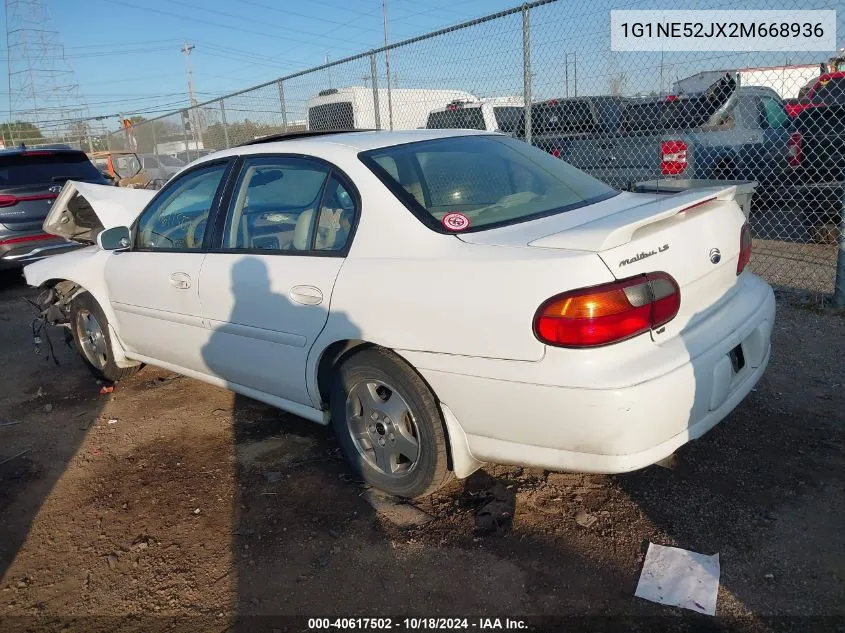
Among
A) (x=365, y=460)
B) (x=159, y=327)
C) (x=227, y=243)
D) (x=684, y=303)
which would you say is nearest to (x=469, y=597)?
(x=365, y=460)

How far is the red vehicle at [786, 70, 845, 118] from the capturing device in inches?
304

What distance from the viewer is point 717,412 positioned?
2617mm

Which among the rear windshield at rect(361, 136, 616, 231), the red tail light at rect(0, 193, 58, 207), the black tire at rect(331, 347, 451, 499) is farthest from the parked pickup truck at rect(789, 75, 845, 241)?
the red tail light at rect(0, 193, 58, 207)

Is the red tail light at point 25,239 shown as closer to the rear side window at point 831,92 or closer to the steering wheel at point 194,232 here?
the steering wheel at point 194,232

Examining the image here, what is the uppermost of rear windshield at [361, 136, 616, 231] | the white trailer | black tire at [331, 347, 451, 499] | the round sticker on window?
the white trailer

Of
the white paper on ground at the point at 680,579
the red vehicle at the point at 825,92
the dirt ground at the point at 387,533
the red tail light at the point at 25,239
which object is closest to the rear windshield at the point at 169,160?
the red tail light at the point at 25,239

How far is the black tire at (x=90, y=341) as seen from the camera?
4633 mm

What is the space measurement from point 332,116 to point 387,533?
34.4 ft

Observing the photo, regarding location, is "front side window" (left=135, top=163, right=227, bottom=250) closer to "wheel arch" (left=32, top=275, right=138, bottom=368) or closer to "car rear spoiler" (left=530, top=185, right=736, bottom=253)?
"wheel arch" (left=32, top=275, right=138, bottom=368)

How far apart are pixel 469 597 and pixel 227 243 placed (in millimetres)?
2178

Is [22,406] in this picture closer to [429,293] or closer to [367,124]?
[429,293]

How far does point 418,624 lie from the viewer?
7.63ft

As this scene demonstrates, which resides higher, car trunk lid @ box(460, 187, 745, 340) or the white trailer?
the white trailer

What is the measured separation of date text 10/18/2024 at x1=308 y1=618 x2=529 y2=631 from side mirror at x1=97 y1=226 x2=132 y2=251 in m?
2.85
